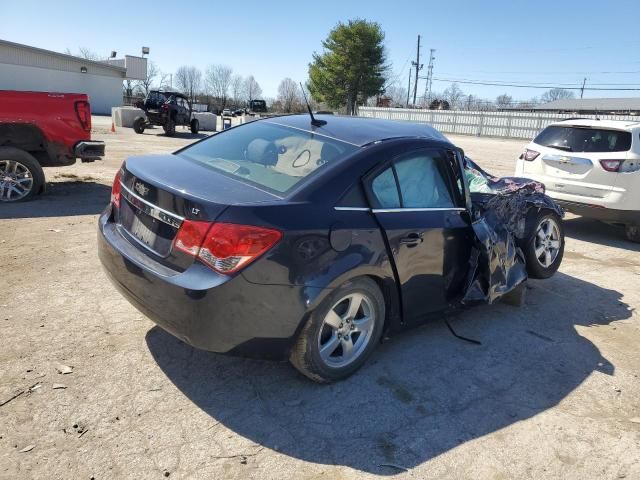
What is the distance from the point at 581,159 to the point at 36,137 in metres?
8.00

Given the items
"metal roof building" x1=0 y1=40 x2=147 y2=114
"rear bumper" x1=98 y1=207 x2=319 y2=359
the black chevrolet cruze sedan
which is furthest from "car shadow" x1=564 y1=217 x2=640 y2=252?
"metal roof building" x1=0 y1=40 x2=147 y2=114

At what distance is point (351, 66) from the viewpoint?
53719mm

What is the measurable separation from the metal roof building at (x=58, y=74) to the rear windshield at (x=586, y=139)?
43.0m

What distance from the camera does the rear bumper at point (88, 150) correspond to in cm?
804

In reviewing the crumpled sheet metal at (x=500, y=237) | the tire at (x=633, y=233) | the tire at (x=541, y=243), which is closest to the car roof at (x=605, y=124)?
the tire at (x=633, y=233)

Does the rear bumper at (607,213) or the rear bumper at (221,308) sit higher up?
the rear bumper at (221,308)

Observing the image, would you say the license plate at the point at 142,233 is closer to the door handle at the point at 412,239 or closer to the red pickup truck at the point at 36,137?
the door handle at the point at 412,239

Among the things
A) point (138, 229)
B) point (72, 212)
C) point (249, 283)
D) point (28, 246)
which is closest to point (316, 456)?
point (249, 283)

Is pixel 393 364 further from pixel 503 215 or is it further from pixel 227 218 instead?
pixel 503 215

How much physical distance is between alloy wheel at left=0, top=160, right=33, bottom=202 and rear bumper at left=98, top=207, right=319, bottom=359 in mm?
5791

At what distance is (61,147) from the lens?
26.2ft

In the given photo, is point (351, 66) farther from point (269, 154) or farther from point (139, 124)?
point (269, 154)

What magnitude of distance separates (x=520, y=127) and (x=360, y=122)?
121 ft

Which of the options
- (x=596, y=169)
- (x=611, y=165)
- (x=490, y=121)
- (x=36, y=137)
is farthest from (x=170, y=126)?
(x=490, y=121)
